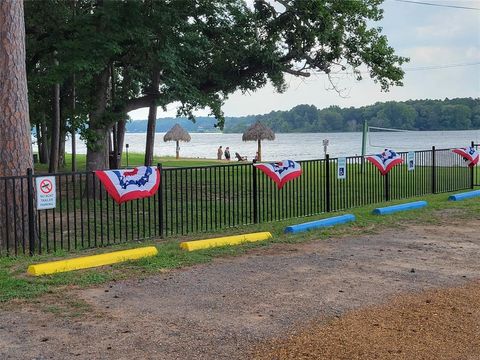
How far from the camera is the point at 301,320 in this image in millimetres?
5188

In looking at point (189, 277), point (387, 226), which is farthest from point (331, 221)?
point (189, 277)

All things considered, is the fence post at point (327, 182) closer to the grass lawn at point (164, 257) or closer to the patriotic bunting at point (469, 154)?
the grass lawn at point (164, 257)

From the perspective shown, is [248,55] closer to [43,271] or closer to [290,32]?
[290,32]

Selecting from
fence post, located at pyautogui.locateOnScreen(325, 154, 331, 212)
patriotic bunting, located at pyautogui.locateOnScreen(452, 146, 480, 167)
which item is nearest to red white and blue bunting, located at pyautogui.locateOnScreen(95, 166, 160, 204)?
fence post, located at pyautogui.locateOnScreen(325, 154, 331, 212)

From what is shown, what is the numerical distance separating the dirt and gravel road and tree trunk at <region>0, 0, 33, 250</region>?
304 centimetres

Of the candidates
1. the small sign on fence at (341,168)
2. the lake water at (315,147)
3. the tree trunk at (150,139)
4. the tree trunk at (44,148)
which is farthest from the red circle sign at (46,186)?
the lake water at (315,147)

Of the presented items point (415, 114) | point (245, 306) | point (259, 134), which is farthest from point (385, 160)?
point (415, 114)

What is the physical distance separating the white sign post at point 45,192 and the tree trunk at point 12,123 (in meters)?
0.77

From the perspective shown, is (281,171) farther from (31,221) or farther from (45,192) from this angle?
(31,221)

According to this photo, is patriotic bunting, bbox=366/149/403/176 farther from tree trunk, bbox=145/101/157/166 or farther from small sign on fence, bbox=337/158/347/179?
tree trunk, bbox=145/101/157/166

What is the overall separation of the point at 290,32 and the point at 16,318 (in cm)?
1474

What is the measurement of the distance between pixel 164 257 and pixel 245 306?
2.55 m

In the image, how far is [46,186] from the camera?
8156 mm

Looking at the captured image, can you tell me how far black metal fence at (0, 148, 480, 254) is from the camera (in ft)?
29.0
